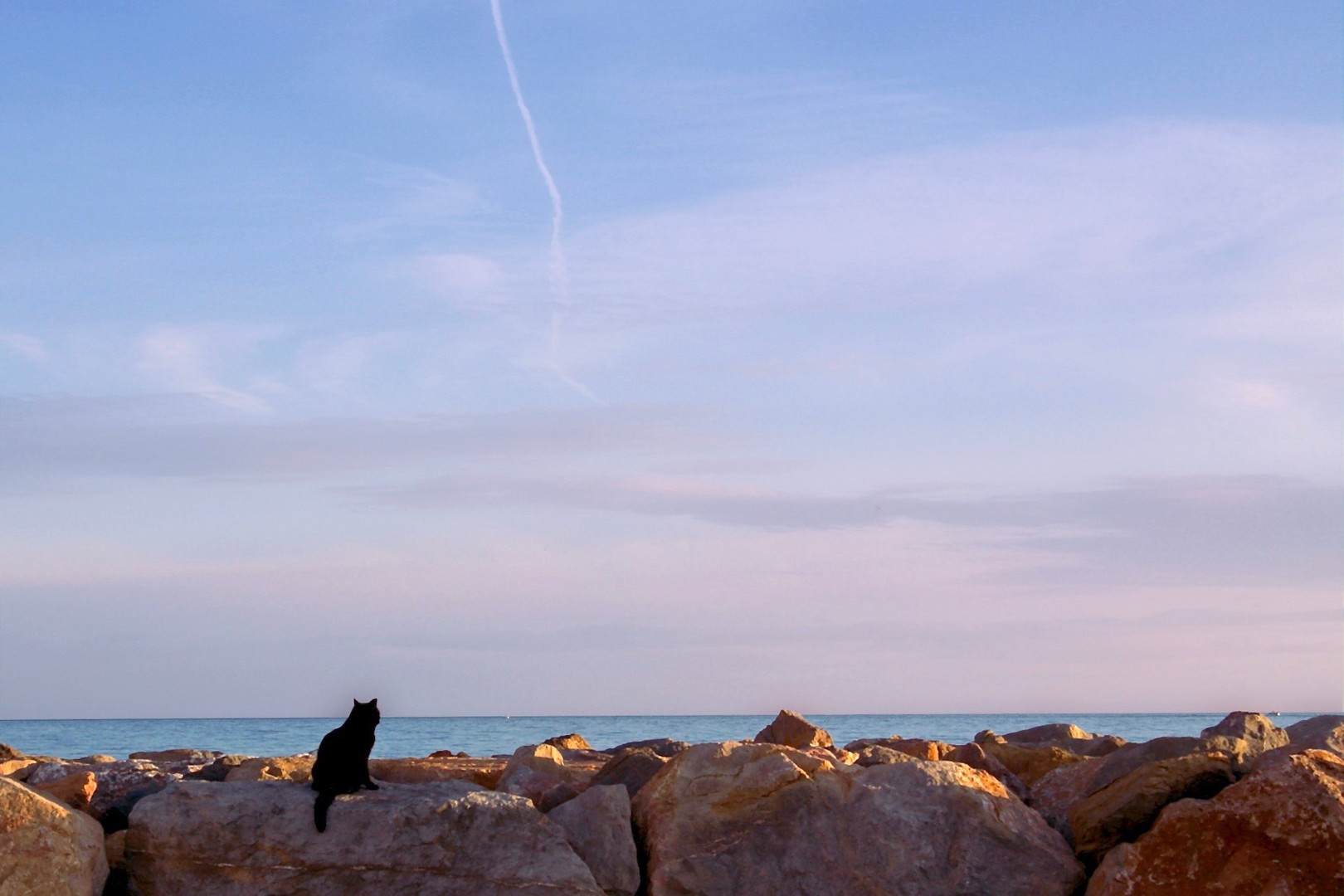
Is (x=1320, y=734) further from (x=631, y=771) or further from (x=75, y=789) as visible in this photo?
(x=75, y=789)

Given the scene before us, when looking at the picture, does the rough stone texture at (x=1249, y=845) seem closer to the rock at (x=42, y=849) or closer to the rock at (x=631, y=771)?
the rock at (x=631, y=771)

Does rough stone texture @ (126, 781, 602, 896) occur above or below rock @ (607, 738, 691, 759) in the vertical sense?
below

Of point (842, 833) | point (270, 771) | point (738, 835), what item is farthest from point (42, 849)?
point (842, 833)

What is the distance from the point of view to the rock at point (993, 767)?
9.81 metres

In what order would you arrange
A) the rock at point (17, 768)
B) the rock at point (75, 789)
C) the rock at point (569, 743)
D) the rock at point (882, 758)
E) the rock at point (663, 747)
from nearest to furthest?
the rock at point (882, 758) → the rock at point (75, 789) → the rock at point (17, 768) → the rock at point (663, 747) → the rock at point (569, 743)

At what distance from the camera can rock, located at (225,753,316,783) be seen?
10930mm

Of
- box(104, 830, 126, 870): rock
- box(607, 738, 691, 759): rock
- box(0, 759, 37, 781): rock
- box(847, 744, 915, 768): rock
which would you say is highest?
box(847, 744, 915, 768): rock

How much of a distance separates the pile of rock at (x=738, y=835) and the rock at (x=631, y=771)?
2.34 feet

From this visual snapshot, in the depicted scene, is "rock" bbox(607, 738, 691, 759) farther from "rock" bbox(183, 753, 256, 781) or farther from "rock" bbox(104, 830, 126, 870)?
"rock" bbox(104, 830, 126, 870)

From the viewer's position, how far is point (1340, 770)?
800 centimetres

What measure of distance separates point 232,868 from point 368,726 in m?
1.27

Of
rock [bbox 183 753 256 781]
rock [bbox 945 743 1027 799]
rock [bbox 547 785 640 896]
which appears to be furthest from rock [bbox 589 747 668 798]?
rock [bbox 183 753 256 781]

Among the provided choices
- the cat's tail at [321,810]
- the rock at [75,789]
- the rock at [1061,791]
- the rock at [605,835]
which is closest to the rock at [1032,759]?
the rock at [1061,791]

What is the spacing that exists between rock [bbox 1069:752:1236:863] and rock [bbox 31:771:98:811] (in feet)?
24.0
